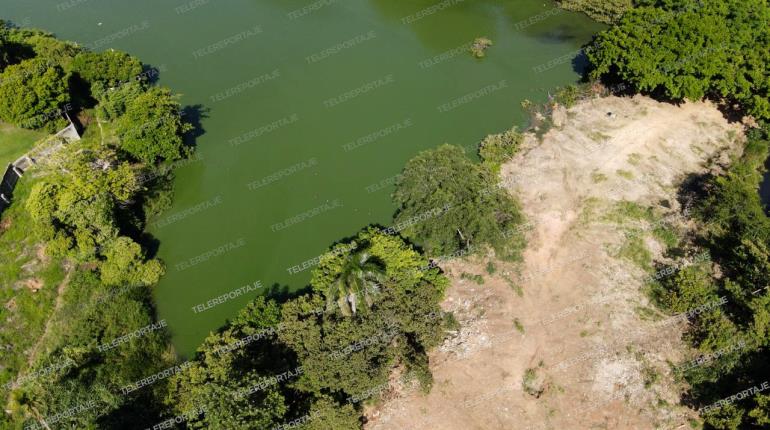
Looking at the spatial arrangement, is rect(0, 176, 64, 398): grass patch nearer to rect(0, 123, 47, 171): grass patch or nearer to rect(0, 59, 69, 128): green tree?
rect(0, 123, 47, 171): grass patch

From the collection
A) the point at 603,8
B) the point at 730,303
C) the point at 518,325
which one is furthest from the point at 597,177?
the point at 603,8

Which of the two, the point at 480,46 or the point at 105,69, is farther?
the point at 480,46

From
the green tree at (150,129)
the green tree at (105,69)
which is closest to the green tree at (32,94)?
the green tree at (105,69)

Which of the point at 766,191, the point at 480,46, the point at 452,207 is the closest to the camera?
the point at 452,207

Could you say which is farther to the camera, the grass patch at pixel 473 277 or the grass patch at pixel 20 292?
the grass patch at pixel 473 277

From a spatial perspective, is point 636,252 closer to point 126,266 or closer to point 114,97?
point 126,266

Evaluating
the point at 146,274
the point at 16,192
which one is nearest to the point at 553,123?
the point at 146,274

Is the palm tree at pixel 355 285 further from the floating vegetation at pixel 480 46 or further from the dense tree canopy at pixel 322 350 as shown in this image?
the floating vegetation at pixel 480 46
